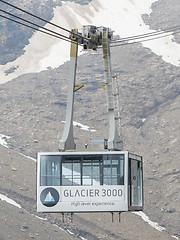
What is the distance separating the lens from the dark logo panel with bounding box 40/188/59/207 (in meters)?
22.5

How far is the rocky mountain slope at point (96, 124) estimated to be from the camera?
61719 mm

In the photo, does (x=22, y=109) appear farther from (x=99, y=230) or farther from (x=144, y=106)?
(x=99, y=230)

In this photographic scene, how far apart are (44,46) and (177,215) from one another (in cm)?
5792

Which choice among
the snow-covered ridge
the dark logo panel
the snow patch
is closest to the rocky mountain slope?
the snow patch

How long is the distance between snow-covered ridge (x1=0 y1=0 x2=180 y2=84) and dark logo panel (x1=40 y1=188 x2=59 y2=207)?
7900 centimetres

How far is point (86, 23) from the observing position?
386 ft

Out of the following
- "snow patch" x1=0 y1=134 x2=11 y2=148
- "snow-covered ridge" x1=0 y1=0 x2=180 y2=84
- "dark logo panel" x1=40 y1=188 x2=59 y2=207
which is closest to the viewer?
"dark logo panel" x1=40 y1=188 x2=59 y2=207

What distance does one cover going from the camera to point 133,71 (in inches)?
3885

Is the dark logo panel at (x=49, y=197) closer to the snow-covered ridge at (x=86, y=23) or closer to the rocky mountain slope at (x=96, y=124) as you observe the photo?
the rocky mountain slope at (x=96, y=124)

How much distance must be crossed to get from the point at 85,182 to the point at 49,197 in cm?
150

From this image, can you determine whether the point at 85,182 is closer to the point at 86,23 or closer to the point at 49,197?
the point at 49,197

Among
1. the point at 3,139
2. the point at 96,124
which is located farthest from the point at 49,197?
the point at 96,124

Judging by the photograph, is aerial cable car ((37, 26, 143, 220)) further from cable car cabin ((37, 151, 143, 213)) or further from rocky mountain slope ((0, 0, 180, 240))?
rocky mountain slope ((0, 0, 180, 240))

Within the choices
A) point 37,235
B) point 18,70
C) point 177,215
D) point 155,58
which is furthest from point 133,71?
point 37,235
